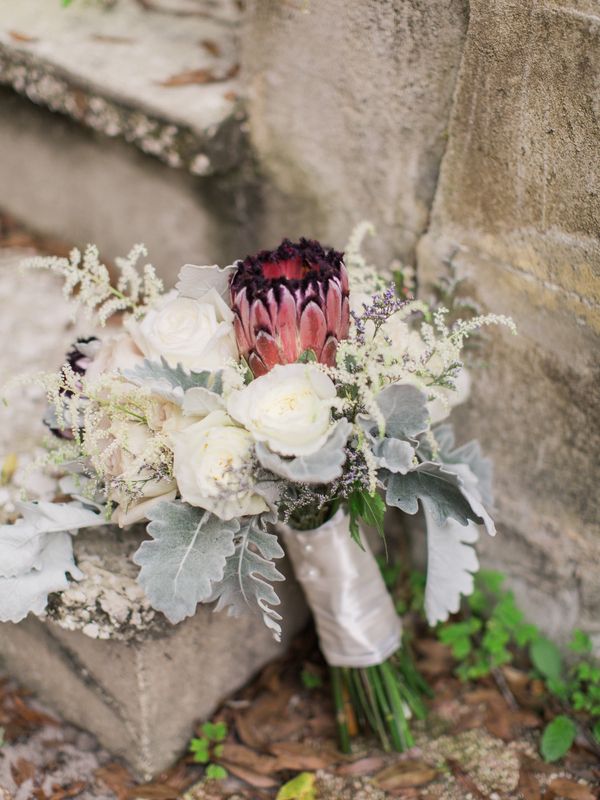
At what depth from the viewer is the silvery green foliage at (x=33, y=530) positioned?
1354 millimetres

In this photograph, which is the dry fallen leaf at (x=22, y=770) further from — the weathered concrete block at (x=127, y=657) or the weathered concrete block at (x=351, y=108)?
the weathered concrete block at (x=351, y=108)

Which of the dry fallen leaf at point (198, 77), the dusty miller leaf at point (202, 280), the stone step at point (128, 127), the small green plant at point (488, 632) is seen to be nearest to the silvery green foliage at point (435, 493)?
the dusty miller leaf at point (202, 280)

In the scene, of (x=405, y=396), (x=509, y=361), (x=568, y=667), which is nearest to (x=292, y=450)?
(x=405, y=396)

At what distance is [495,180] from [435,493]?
629 millimetres

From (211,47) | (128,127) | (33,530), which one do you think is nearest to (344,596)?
(33,530)

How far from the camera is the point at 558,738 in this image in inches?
66.5

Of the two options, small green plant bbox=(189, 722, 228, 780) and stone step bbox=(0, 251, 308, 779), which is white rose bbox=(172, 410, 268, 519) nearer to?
stone step bbox=(0, 251, 308, 779)

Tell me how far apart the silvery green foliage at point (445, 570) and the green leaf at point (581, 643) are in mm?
457

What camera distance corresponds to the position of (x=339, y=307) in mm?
1210

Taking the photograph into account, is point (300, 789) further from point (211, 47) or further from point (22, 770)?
point (211, 47)

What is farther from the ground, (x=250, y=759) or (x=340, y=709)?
(x=340, y=709)

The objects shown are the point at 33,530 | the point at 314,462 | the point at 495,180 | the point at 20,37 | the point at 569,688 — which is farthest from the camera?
the point at 20,37

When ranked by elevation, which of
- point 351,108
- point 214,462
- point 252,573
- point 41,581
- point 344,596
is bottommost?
point 344,596

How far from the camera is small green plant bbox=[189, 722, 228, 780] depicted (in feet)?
5.52
